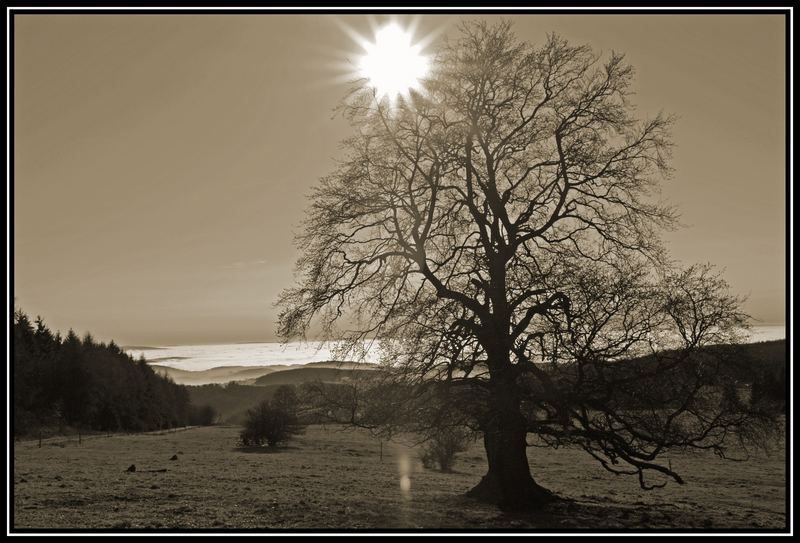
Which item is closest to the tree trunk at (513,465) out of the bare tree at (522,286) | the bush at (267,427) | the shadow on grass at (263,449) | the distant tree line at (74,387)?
the bare tree at (522,286)

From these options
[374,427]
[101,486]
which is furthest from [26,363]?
[374,427]

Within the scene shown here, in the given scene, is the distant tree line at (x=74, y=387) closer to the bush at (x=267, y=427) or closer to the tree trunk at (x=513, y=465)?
the bush at (x=267, y=427)

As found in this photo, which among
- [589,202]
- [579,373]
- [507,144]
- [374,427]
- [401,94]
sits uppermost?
[401,94]

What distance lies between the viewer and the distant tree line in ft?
229

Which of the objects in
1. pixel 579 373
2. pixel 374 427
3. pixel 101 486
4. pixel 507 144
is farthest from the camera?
pixel 101 486

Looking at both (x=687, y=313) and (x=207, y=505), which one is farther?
(x=207, y=505)

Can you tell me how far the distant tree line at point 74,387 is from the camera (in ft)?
229

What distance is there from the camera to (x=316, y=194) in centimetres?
1600

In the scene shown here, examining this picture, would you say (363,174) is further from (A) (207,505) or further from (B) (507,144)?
(A) (207,505)

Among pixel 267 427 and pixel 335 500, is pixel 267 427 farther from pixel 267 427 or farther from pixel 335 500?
pixel 335 500

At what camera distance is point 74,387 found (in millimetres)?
83938

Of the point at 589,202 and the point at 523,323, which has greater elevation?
the point at 589,202

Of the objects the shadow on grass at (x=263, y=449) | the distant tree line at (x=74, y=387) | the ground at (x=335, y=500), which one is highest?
the distant tree line at (x=74, y=387)

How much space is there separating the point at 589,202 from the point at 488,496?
8790 millimetres
